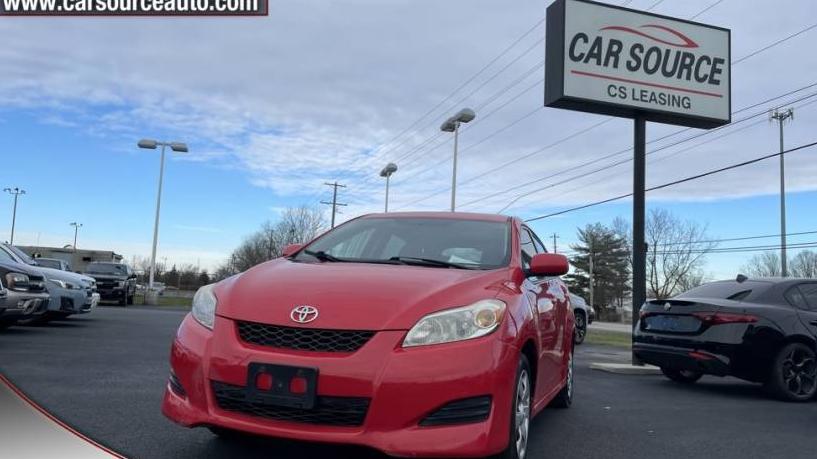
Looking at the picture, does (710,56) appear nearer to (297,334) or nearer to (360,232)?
(360,232)

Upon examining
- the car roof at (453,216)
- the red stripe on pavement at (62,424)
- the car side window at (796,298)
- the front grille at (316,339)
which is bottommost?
the red stripe on pavement at (62,424)

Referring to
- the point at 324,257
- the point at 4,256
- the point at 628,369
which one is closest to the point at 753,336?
the point at 628,369

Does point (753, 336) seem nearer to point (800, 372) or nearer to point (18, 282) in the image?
point (800, 372)

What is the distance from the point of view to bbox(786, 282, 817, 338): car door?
24.8 feet

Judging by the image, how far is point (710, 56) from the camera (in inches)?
494

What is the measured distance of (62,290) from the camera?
38.3 feet

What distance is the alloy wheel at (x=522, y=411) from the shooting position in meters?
3.68

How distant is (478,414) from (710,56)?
37.8 ft

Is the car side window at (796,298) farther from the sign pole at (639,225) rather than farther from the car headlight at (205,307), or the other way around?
the car headlight at (205,307)

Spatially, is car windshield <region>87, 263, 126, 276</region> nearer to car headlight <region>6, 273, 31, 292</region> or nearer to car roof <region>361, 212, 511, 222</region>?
car headlight <region>6, 273, 31, 292</region>

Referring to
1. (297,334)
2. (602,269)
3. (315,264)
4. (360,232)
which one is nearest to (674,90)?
(360,232)

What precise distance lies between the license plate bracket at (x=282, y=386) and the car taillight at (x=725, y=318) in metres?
5.85

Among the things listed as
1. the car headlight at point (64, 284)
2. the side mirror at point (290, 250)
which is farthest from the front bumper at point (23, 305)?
the side mirror at point (290, 250)

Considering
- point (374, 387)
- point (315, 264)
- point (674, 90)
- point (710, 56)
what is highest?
point (710, 56)
